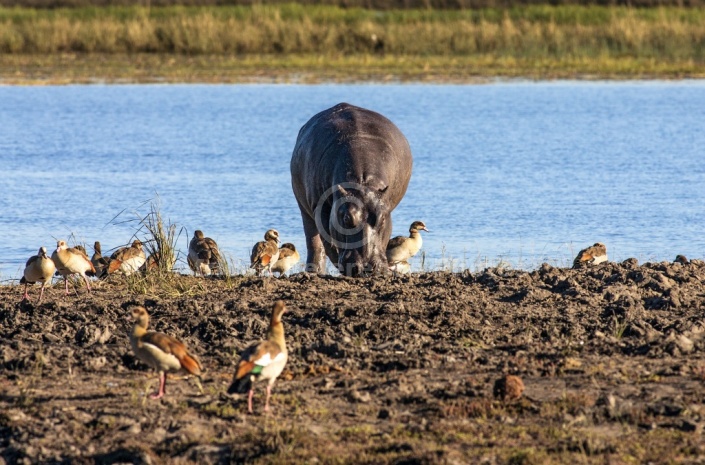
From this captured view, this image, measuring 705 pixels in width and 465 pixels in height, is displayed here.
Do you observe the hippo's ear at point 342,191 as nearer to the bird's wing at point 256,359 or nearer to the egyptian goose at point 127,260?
the egyptian goose at point 127,260

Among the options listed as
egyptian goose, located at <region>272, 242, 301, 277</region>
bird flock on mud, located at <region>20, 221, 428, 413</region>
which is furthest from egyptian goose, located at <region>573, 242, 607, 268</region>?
egyptian goose, located at <region>272, 242, 301, 277</region>

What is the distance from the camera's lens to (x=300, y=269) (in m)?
13.1

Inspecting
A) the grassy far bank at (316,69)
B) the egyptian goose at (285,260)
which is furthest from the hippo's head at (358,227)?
the grassy far bank at (316,69)

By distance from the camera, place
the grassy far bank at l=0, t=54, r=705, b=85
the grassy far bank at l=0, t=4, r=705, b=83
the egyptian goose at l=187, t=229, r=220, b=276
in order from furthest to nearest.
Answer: the grassy far bank at l=0, t=4, r=705, b=83
the grassy far bank at l=0, t=54, r=705, b=85
the egyptian goose at l=187, t=229, r=220, b=276

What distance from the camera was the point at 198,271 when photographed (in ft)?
40.5

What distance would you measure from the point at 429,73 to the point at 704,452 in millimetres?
26514

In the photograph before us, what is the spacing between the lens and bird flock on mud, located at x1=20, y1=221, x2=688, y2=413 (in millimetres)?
6691

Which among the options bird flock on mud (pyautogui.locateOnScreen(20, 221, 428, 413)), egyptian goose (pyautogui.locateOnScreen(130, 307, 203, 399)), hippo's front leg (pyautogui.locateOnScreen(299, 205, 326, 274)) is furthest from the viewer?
hippo's front leg (pyautogui.locateOnScreen(299, 205, 326, 274))

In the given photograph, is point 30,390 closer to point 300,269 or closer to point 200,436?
point 200,436

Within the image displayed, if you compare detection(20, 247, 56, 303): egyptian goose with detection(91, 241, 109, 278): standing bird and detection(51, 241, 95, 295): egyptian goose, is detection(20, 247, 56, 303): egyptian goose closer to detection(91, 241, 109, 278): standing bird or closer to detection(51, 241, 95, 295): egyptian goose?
detection(51, 241, 95, 295): egyptian goose

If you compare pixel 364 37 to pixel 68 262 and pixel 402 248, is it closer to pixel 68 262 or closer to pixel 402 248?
pixel 402 248

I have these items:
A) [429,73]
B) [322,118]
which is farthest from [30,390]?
[429,73]

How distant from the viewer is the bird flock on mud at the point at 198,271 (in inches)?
263

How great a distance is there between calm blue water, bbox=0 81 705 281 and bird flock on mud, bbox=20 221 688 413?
1.97 feet
